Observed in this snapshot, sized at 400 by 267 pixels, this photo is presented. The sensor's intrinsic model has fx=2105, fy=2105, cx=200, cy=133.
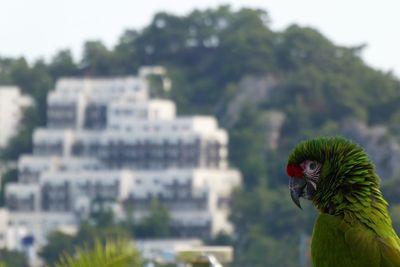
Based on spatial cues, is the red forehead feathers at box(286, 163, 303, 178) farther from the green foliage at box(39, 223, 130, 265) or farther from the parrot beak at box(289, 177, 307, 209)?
the green foliage at box(39, 223, 130, 265)

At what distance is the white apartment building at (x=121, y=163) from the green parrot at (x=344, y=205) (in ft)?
310

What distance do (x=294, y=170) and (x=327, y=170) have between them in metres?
0.13

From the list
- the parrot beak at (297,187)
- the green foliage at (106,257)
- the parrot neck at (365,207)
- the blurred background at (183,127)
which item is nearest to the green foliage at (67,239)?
the blurred background at (183,127)

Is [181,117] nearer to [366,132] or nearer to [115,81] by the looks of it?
[115,81]

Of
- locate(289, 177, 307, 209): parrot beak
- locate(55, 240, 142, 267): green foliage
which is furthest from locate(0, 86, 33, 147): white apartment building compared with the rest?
locate(289, 177, 307, 209): parrot beak

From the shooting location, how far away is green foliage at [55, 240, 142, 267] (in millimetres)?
6656

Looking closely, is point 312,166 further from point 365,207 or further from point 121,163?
point 121,163

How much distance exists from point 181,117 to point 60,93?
6.88 metres

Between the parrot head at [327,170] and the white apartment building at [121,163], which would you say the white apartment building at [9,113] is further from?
Answer: the parrot head at [327,170]

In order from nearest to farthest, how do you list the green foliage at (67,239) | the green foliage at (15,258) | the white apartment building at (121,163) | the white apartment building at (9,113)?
the green foliage at (15,258)
the green foliage at (67,239)
the white apartment building at (121,163)
the white apartment building at (9,113)

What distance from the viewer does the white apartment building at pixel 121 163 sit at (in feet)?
341

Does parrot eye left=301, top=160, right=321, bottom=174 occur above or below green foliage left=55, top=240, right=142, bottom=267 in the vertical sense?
above

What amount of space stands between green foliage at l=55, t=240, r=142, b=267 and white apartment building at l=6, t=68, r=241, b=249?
92.0 meters

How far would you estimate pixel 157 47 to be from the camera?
123188mm
